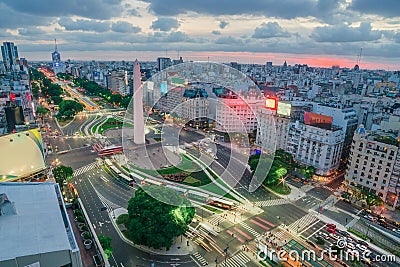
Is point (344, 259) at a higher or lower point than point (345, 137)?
lower

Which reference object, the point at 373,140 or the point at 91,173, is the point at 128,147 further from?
the point at 373,140

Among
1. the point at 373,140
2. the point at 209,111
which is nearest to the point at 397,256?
the point at 373,140

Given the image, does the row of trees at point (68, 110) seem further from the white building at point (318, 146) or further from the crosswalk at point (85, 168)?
the white building at point (318, 146)

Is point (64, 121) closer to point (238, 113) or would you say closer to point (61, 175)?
point (61, 175)

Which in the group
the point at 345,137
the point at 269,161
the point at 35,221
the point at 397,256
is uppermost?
the point at 35,221

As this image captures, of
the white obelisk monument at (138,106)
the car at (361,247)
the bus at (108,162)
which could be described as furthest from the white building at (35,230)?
the white obelisk monument at (138,106)

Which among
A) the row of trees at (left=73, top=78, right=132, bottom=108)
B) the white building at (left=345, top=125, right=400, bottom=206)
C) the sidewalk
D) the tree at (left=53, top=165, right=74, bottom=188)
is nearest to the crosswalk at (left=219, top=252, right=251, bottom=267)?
the sidewalk
